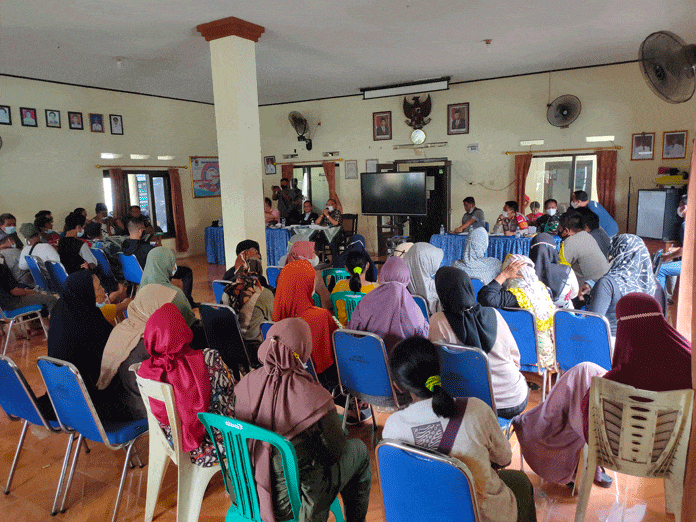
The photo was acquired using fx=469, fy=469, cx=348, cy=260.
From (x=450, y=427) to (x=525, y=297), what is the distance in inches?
72.4

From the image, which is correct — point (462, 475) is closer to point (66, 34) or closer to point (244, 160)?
point (244, 160)

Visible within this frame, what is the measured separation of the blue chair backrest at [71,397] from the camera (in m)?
2.11

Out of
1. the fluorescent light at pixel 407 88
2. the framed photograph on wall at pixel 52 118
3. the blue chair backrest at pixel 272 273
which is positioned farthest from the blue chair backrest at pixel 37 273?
the fluorescent light at pixel 407 88

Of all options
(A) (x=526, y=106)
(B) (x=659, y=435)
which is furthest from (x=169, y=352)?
(A) (x=526, y=106)

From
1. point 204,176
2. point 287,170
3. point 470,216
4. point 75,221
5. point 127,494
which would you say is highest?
point 287,170

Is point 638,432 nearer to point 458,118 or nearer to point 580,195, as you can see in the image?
point 580,195

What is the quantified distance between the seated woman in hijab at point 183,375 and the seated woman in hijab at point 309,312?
77 cm

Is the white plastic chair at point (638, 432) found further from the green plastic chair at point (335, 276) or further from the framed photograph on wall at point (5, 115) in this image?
the framed photograph on wall at point (5, 115)

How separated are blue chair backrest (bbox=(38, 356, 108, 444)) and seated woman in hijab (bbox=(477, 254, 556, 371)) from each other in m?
2.30

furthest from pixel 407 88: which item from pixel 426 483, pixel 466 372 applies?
pixel 426 483

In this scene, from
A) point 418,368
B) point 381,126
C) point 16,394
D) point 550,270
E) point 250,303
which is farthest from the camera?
point 381,126

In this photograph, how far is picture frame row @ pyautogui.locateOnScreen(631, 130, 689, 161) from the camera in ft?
24.9

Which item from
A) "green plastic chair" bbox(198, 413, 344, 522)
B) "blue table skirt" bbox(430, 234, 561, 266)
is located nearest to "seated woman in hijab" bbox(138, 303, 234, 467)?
"green plastic chair" bbox(198, 413, 344, 522)

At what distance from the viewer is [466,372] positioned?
2.26 metres
